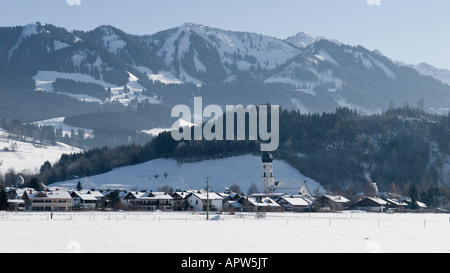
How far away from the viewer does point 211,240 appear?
62688 mm

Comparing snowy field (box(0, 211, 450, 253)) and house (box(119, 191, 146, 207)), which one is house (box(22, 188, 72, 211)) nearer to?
house (box(119, 191, 146, 207))

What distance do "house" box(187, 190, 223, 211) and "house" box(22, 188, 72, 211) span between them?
28.1m

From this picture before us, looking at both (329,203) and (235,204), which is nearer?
(235,204)

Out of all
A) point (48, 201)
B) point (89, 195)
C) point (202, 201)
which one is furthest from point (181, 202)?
point (48, 201)

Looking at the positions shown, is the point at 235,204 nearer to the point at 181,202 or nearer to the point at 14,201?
the point at 181,202

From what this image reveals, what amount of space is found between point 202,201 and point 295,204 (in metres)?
21.5

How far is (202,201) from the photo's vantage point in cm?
17400

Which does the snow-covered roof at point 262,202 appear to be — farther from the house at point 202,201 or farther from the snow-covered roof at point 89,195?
the snow-covered roof at point 89,195

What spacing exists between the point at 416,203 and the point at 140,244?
138 meters

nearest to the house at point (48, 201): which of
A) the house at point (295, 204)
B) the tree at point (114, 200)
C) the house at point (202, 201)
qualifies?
the tree at point (114, 200)

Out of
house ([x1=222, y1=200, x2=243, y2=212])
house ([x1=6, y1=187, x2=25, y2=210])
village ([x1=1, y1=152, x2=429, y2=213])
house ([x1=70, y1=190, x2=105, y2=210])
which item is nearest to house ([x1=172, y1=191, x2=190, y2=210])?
village ([x1=1, y1=152, x2=429, y2=213])

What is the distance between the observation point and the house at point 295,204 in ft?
568
